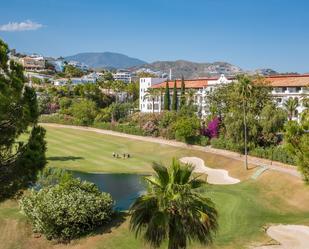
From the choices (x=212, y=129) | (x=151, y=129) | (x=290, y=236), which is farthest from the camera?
(x=151, y=129)

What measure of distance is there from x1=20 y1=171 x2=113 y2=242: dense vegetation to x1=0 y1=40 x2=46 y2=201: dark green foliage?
495 inches

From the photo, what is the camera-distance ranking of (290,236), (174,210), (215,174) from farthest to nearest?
(215,174), (290,236), (174,210)

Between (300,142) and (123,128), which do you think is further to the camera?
(123,128)

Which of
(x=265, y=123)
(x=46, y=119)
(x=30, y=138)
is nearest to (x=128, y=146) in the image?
(x=265, y=123)

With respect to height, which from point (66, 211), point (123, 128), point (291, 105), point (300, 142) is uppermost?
point (291, 105)

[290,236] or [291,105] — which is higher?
[291,105]

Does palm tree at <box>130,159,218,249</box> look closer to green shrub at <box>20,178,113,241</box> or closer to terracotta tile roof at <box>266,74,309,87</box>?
green shrub at <box>20,178,113,241</box>

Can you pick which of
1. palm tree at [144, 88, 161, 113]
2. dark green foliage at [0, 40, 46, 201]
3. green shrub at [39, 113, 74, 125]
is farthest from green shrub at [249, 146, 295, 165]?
green shrub at [39, 113, 74, 125]

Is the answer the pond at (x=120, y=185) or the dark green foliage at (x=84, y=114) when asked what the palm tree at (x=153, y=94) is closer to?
the dark green foliage at (x=84, y=114)

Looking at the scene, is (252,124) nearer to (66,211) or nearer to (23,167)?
(66,211)

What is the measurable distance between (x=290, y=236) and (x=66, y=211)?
1704 cm

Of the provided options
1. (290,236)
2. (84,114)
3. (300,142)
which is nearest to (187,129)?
(84,114)

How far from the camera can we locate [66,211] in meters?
32.8

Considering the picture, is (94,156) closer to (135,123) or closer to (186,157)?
(186,157)
